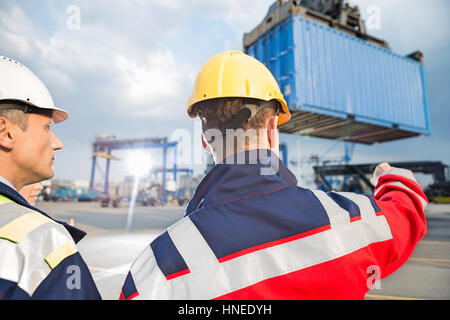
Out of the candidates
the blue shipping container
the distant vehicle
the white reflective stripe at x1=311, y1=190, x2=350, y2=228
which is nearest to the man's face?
the white reflective stripe at x1=311, y1=190, x2=350, y2=228

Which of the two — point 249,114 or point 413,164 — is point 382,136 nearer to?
point 413,164

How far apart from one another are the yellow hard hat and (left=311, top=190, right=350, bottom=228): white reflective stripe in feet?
1.72

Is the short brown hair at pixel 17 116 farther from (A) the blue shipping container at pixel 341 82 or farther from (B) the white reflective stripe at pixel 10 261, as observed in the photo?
(A) the blue shipping container at pixel 341 82

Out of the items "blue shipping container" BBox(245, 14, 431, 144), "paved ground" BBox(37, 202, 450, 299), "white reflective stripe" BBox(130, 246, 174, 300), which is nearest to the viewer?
"white reflective stripe" BBox(130, 246, 174, 300)

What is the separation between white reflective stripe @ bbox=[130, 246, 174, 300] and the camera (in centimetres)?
74

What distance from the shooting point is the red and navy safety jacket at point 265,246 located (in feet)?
2.51

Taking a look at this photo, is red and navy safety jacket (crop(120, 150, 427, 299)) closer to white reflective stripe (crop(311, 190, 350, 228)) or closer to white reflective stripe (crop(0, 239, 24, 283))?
white reflective stripe (crop(311, 190, 350, 228))

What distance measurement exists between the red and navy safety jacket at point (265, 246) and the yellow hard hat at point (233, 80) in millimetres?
421

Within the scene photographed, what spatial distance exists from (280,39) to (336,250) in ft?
31.5

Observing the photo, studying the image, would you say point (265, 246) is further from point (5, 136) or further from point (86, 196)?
point (86, 196)

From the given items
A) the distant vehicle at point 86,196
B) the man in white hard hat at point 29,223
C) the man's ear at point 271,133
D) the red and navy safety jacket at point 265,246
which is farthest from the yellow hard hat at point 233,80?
the distant vehicle at point 86,196

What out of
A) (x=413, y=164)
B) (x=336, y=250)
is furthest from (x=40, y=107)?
(x=413, y=164)

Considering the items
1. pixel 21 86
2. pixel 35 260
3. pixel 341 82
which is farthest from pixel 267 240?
pixel 341 82

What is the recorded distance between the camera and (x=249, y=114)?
1073 millimetres
